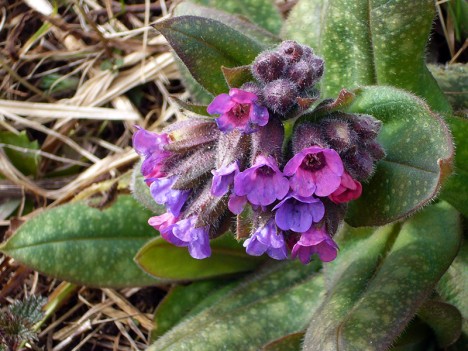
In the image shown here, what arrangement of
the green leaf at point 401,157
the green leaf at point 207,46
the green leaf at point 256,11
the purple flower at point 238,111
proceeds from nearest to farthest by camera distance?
the purple flower at point 238,111 → the green leaf at point 401,157 → the green leaf at point 207,46 → the green leaf at point 256,11

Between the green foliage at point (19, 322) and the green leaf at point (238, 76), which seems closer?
the green leaf at point (238, 76)

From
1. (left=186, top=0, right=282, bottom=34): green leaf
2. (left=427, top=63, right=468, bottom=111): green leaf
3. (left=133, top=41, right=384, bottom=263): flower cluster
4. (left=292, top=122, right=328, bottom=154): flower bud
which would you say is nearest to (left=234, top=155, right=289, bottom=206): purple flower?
(left=133, top=41, right=384, bottom=263): flower cluster

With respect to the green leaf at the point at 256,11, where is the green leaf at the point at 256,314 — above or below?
below

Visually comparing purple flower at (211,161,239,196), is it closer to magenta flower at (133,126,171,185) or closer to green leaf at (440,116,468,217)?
magenta flower at (133,126,171,185)

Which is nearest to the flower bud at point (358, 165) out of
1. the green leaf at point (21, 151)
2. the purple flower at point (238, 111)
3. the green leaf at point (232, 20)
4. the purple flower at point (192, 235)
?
the purple flower at point (238, 111)

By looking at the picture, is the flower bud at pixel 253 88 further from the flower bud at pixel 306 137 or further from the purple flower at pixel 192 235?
the purple flower at pixel 192 235

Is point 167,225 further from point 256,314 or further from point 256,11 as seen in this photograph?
point 256,11
